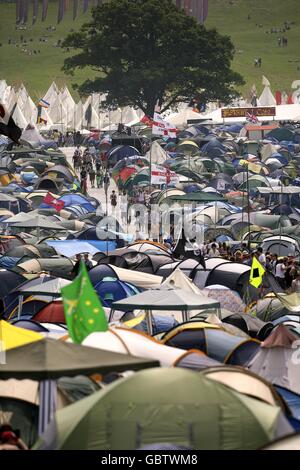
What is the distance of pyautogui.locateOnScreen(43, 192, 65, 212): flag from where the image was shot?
39.8m

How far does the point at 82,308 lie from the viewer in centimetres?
1177

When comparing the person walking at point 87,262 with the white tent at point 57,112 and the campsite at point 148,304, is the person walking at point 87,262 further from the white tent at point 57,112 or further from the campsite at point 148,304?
the white tent at point 57,112

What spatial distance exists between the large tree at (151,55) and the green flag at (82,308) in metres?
83.2

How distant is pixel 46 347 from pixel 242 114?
77946 millimetres

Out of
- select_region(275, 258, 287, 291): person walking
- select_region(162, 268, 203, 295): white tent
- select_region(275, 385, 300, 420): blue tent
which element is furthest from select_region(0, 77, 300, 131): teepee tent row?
select_region(275, 385, 300, 420): blue tent

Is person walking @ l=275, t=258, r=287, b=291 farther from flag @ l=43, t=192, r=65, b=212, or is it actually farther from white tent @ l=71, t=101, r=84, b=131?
white tent @ l=71, t=101, r=84, b=131

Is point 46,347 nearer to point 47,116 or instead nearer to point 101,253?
point 101,253

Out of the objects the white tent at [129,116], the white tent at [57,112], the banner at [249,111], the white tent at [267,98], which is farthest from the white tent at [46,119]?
the white tent at [267,98]

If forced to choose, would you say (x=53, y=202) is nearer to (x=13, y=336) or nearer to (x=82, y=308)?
(x=13, y=336)

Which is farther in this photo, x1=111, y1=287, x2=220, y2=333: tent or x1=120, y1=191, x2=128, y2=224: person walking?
x1=120, y1=191, x2=128, y2=224: person walking

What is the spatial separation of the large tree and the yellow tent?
267 ft

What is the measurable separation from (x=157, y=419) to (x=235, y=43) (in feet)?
534

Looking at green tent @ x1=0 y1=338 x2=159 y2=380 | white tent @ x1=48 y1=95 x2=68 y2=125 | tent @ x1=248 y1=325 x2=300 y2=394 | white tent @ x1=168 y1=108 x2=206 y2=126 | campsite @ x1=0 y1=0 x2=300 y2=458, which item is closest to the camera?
campsite @ x1=0 y1=0 x2=300 y2=458

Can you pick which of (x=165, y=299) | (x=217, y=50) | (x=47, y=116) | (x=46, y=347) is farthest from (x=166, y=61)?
(x=46, y=347)
